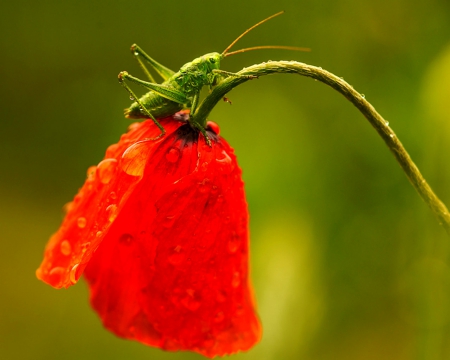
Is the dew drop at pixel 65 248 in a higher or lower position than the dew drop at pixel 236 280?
lower

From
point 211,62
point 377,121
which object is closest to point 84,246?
point 211,62

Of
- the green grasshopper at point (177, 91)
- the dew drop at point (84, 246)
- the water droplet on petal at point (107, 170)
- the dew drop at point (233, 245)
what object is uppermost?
the green grasshopper at point (177, 91)

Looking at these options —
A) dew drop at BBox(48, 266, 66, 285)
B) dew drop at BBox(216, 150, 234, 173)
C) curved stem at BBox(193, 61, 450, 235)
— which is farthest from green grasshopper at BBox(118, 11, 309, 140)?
dew drop at BBox(48, 266, 66, 285)

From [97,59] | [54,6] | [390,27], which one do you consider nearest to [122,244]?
[390,27]

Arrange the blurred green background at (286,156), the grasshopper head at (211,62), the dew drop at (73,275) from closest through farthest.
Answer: the dew drop at (73,275) < the grasshopper head at (211,62) < the blurred green background at (286,156)

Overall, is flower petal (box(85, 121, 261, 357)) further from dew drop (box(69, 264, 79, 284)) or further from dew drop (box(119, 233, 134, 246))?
dew drop (box(69, 264, 79, 284))

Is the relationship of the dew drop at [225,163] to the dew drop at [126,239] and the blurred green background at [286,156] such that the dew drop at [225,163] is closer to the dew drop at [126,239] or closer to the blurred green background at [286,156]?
the dew drop at [126,239]

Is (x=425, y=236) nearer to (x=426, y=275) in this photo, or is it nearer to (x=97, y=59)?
(x=426, y=275)

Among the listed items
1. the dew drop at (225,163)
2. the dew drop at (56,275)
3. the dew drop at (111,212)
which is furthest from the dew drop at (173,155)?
the dew drop at (56,275)
